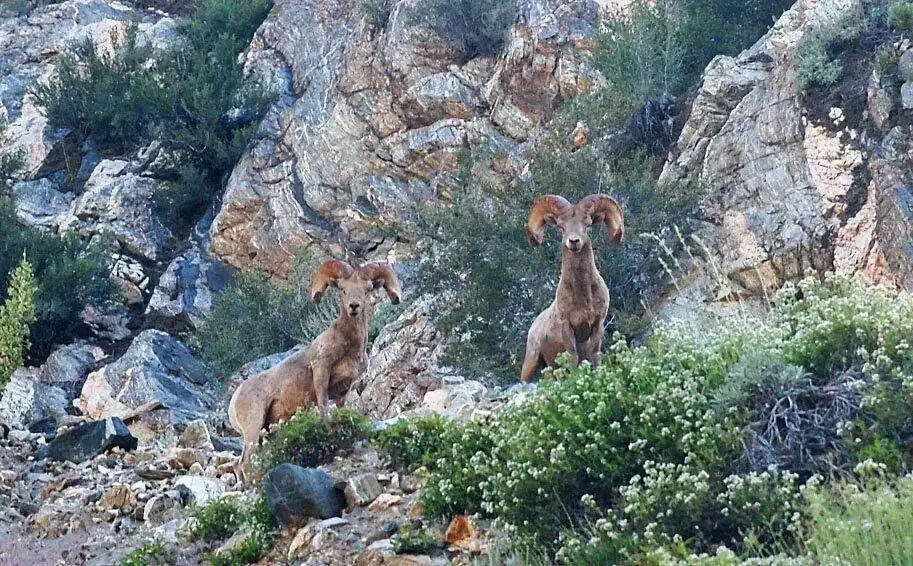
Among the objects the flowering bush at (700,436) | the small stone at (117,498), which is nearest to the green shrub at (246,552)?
the flowering bush at (700,436)

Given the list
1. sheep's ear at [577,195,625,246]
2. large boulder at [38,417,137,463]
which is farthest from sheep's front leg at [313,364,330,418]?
large boulder at [38,417,137,463]

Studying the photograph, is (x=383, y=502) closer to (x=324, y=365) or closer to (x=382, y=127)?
(x=324, y=365)

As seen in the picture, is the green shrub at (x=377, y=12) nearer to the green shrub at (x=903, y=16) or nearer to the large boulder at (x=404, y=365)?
the large boulder at (x=404, y=365)

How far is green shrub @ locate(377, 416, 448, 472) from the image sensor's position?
8555 millimetres

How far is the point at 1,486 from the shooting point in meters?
11.1

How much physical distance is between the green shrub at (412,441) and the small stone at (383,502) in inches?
20.6

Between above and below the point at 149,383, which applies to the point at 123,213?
above

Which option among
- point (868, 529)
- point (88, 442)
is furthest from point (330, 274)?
point (868, 529)

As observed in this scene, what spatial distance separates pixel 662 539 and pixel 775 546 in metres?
0.50

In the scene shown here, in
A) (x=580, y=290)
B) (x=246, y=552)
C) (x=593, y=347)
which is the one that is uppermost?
(x=580, y=290)

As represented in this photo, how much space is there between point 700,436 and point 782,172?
1175cm

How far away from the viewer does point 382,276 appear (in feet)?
33.3

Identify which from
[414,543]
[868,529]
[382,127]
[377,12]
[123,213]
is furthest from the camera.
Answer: [123,213]

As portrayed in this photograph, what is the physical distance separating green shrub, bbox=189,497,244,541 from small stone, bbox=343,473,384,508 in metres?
0.77
